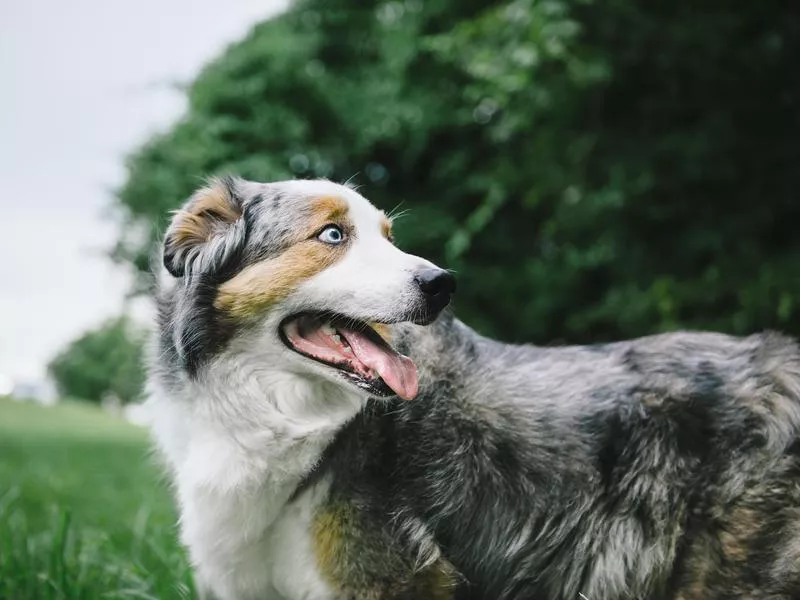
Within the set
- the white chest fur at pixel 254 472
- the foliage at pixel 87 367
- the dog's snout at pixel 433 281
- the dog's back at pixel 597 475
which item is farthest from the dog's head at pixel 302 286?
the foliage at pixel 87 367

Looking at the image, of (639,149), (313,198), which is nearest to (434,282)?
(313,198)

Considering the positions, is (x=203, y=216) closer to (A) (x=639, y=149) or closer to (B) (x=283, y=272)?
(B) (x=283, y=272)

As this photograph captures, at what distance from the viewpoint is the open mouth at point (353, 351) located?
2.67 meters

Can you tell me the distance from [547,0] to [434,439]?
4.27 metres

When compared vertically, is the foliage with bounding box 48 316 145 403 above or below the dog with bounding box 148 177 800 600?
below

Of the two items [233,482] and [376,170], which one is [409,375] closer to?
[233,482]

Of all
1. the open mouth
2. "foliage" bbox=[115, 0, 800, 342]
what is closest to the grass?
the open mouth

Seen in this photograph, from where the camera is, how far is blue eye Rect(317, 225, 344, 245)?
2.83 meters

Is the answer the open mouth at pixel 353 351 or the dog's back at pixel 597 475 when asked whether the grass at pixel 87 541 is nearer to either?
the open mouth at pixel 353 351

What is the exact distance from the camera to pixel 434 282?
2689mm

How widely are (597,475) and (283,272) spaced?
1.23 meters

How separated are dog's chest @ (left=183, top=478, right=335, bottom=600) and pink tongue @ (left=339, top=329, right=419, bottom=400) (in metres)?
0.41

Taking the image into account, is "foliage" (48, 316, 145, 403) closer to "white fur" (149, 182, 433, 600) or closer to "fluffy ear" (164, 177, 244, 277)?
"fluffy ear" (164, 177, 244, 277)

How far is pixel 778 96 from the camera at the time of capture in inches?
260
